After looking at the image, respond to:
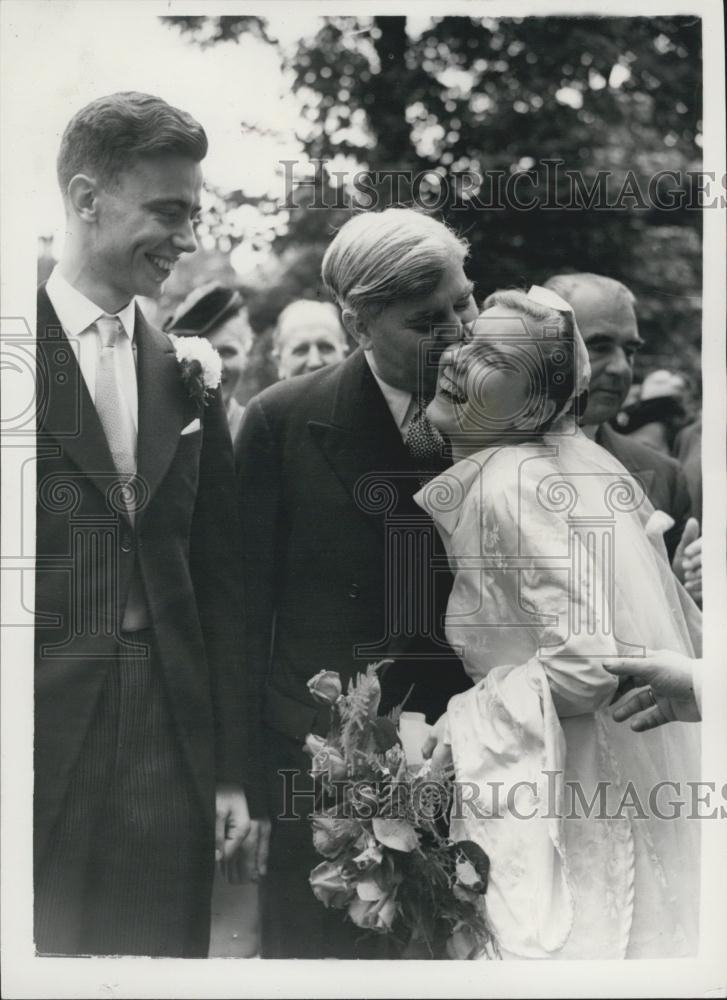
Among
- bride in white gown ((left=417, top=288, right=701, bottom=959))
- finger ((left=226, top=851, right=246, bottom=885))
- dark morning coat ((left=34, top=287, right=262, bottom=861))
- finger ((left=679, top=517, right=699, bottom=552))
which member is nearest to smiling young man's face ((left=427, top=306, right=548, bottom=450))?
bride in white gown ((left=417, top=288, right=701, bottom=959))

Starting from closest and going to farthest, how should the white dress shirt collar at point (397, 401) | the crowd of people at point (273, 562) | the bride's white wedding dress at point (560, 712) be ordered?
1. the bride's white wedding dress at point (560, 712)
2. the crowd of people at point (273, 562)
3. the white dress shirt collar at point (397, 401)

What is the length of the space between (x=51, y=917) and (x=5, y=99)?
2.65 m

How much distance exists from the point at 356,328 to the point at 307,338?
17 cm

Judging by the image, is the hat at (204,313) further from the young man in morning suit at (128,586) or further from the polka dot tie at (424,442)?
the polka dot tie at (424,442)

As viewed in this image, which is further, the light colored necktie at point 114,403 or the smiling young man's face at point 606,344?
the smiling young man's face at point 606,344

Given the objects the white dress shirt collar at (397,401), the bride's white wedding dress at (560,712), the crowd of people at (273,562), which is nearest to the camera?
the bride's white wedding dress at (560,712)

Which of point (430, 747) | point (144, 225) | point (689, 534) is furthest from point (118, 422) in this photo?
point (689, 534)

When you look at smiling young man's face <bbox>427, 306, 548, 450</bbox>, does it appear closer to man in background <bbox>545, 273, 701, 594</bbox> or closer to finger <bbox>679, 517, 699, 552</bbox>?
man in background <bbox>545, 273, 701, 594</bbox>

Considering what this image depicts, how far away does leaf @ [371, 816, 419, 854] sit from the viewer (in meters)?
3.65

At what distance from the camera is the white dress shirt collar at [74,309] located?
12.4 ft

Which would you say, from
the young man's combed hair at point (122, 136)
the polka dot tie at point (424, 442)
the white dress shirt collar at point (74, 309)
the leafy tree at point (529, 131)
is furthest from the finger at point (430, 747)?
the young man's combed hair at point (122, 136)

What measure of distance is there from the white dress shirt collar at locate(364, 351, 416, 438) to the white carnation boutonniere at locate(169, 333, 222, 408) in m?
0.49

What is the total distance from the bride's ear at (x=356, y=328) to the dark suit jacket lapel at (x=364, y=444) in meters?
0.04

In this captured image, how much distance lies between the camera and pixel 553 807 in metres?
3.69
